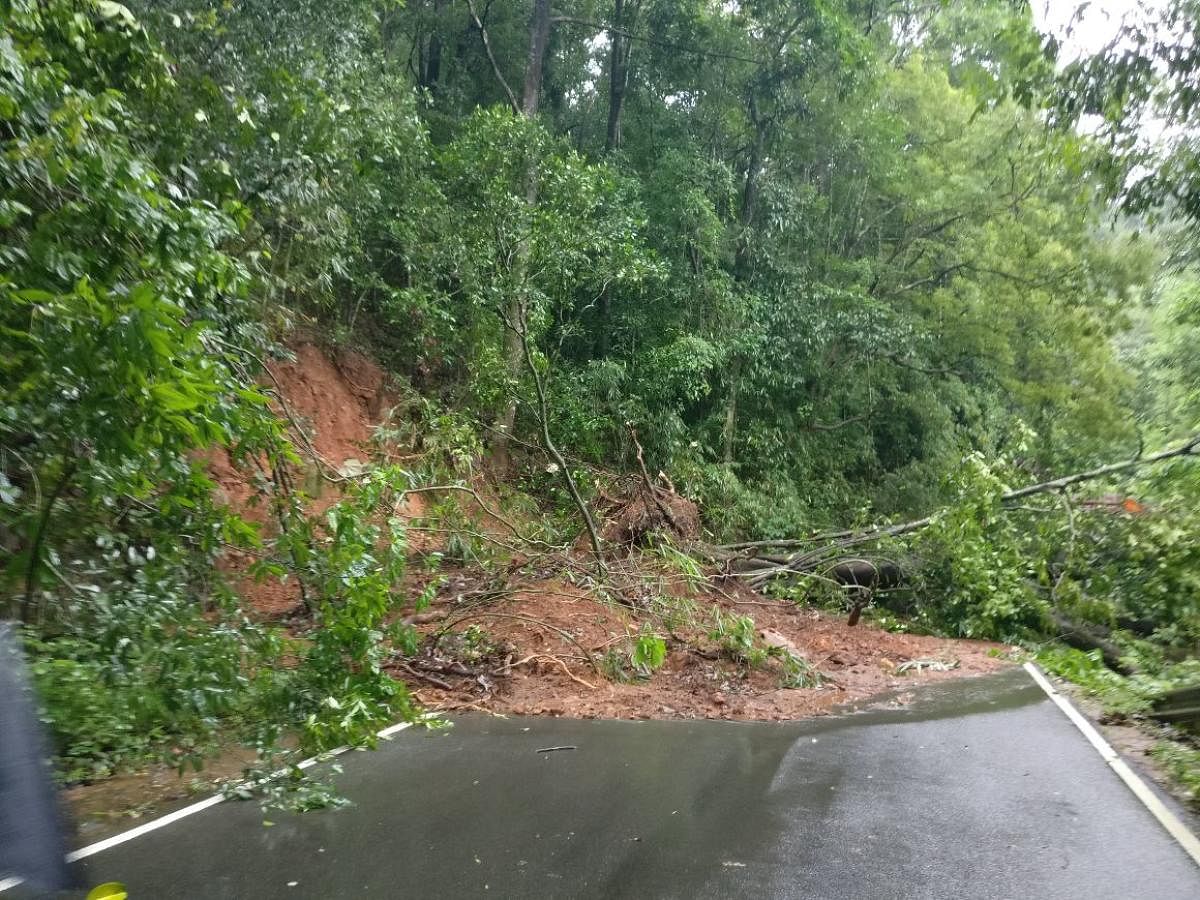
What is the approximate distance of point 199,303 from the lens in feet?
21.4

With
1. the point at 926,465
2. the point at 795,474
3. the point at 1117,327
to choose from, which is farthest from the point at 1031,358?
the point at 795,474

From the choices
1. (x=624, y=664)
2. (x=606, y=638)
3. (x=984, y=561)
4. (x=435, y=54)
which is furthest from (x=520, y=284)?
(x=435, y=54)

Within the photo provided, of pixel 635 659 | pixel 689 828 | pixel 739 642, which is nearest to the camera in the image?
pixel 689 828

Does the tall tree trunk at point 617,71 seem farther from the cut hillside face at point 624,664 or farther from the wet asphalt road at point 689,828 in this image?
the wet asphalt road at point 689,828

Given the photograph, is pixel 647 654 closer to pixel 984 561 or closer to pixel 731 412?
pixel 984 561

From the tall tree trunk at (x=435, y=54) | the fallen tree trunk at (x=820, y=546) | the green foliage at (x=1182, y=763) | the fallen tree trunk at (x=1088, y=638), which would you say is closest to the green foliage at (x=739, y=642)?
the fallen tree trunk at (x=820, y=546)

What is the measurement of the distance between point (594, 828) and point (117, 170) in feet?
16.1

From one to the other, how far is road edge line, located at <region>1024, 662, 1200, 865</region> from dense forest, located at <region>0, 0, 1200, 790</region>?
15.7 inches

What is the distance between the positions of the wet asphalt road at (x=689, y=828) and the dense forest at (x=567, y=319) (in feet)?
2.98

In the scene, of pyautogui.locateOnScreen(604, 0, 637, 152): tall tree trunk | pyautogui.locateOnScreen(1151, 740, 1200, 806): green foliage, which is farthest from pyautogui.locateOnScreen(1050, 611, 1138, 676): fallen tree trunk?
pyautogui.locateOnScreen(604, 0, 637, 152): tall tree trunk

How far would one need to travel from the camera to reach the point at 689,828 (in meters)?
5.37

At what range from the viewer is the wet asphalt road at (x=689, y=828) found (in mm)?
4551

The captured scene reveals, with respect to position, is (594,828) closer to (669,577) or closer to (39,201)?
(39,201)

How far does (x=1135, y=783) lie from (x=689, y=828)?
11.0 ft
